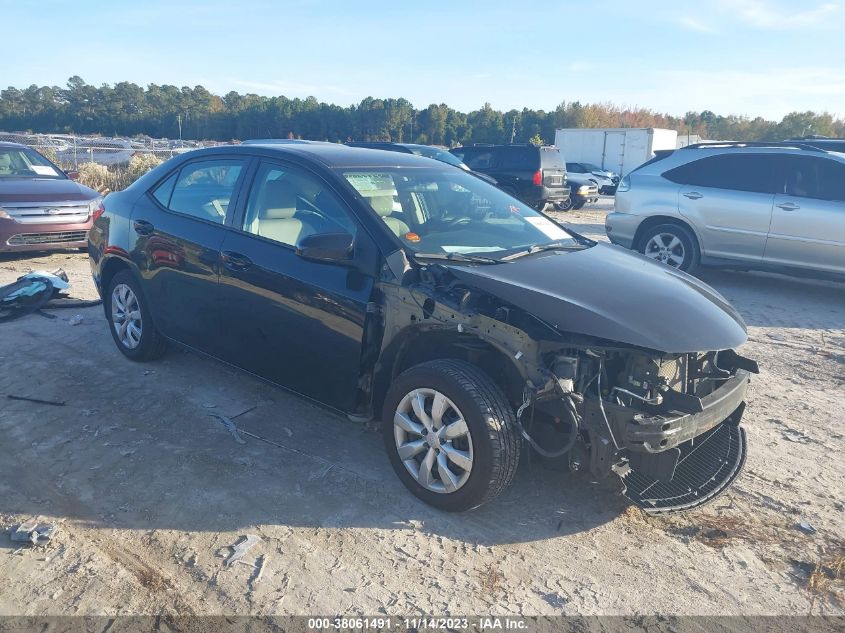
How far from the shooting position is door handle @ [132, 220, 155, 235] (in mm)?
5023

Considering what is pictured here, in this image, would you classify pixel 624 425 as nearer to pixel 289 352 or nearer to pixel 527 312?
pixel 527 312

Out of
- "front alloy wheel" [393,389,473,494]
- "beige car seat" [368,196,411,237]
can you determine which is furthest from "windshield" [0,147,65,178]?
"front alloy wheel" [393,389,473,494]

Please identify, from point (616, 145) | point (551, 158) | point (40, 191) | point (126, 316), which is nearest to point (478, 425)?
point (126, 316)

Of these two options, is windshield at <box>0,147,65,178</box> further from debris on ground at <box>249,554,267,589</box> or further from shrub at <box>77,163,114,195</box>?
debris on ground at <box>249,554,267,589</box>

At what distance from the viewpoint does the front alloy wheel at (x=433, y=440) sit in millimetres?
3338

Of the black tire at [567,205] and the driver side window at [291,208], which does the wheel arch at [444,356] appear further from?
the black tire at [567,205]

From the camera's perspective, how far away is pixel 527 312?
325 cm

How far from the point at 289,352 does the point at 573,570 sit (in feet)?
6.54

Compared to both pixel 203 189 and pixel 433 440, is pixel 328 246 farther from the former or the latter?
pixel 203 189

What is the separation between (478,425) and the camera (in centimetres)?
320

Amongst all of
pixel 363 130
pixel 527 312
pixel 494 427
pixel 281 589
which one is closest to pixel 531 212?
pixel 527 312

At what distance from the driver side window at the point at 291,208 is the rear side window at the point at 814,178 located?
6.81 meters

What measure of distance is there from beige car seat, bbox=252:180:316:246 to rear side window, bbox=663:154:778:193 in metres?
6.71

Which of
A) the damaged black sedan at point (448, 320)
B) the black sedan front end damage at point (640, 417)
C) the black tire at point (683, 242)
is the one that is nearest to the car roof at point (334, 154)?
the damaged black sedan at point (448, 320)
